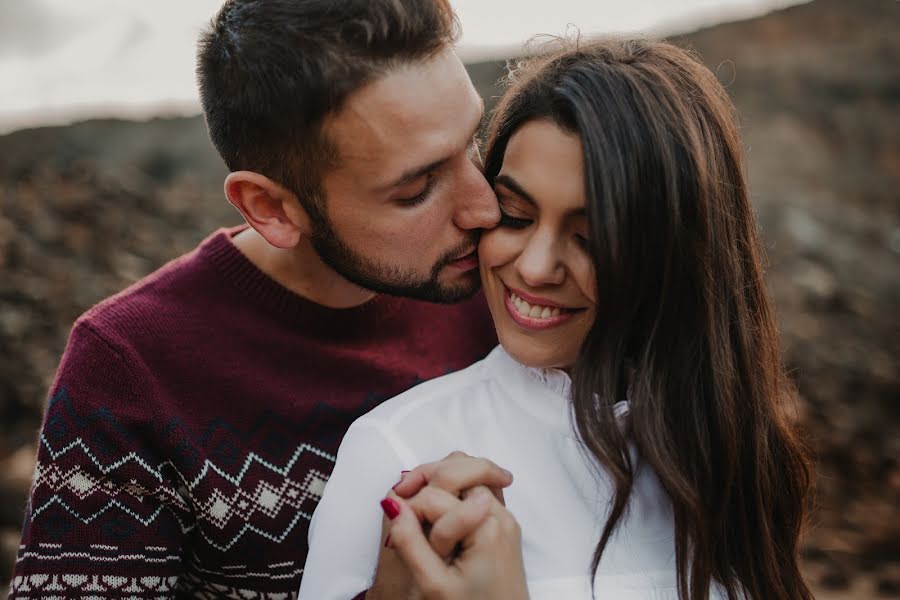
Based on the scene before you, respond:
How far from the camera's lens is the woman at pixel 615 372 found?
1.77m

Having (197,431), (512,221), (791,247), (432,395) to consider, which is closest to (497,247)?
(512,221)

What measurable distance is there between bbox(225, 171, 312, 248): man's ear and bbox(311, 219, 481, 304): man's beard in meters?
0.06

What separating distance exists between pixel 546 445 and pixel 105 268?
5.39 metres

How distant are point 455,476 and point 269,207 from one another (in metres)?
1.04

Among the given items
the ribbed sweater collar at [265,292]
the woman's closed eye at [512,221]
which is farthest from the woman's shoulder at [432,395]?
the ribbed sweater collar at [265,292]

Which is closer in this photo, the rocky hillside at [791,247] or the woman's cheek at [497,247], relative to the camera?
the woman's cheek at [497,247]

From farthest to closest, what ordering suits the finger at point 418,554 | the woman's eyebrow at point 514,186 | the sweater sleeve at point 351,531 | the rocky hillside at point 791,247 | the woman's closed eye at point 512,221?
the rocky hillside at point 791,247 → the woman's closed eye at point 512,221 → the woman's eyebrow at point 514,186 → the sweater sleeve at point 351,531 → the finger at point 418,554

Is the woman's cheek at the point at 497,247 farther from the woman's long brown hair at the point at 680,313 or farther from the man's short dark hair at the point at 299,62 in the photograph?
the man's short dark hair at the point at 299,62

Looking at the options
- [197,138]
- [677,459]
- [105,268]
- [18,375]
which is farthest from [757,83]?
[677,459]

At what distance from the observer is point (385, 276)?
2.24 metres

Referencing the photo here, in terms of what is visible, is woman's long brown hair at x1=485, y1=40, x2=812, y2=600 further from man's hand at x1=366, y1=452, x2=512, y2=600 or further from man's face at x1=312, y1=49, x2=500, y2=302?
man's hand at x1=366, y1=452, x2=512, y2=600

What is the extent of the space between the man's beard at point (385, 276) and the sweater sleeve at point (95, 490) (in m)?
0.59

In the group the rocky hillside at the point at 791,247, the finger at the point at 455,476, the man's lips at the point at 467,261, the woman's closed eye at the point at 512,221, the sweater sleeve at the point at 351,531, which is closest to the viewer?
the finger at the point at 455,476

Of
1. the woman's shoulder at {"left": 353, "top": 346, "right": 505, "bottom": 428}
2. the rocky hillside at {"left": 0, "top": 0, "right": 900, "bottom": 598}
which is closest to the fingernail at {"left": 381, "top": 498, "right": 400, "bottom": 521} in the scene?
the woman's shoulder at {"left": 353, "top": 346, "right": 505, "bottom": 428}
